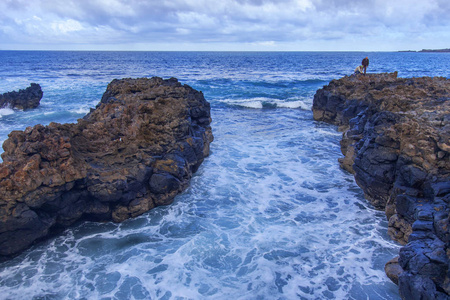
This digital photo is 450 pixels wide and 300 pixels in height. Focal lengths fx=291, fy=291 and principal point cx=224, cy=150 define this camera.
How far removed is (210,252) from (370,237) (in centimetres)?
426

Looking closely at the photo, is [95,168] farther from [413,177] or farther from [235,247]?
[413,177]

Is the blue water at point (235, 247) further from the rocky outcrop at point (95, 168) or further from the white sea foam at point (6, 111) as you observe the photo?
the white sea foam at point (6, 111)

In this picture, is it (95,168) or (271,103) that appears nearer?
(95,168)

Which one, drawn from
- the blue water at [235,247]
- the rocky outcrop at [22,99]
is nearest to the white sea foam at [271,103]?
the blue water at [235,247]

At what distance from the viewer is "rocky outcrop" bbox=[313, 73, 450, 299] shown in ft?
17.2

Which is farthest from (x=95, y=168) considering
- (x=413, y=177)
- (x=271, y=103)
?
(x=271, y=103)

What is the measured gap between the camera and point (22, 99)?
2434 centimetres

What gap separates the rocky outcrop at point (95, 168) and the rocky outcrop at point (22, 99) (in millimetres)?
17886

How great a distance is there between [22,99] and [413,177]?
28.0 metres

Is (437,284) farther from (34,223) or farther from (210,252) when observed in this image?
(34,223)

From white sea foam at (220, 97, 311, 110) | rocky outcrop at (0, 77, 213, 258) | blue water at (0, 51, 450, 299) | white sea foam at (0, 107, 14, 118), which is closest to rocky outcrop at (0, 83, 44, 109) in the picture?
white sea foam at (0, 107, 14, 118)

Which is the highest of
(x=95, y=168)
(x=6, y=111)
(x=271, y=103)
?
(x=95, y=168)

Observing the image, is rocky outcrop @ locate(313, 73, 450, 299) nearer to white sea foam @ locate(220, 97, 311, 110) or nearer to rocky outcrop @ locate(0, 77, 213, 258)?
rocky outcrop @ locate(0, 77, 213, 258)

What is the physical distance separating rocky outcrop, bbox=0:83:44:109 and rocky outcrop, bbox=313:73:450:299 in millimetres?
25082
